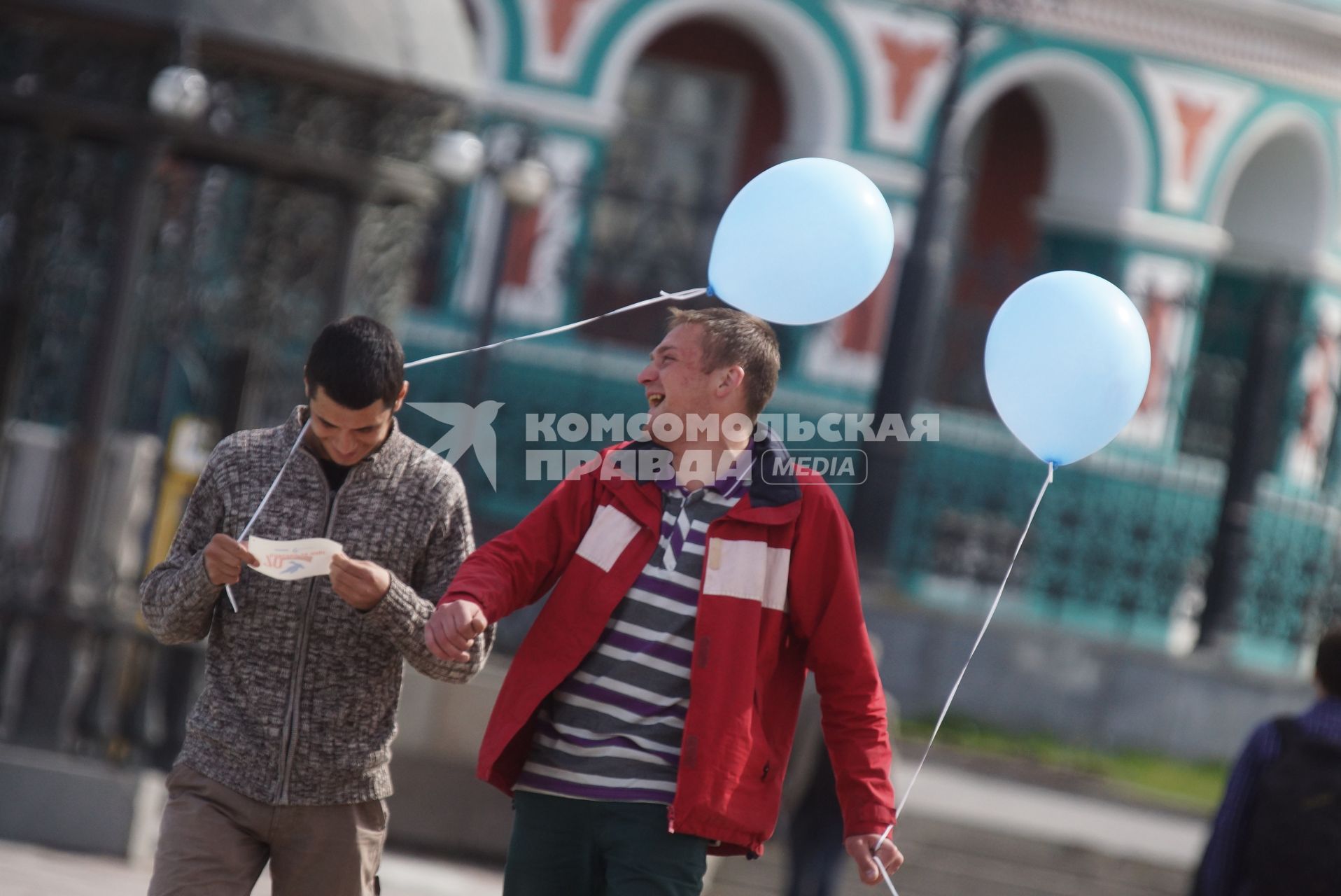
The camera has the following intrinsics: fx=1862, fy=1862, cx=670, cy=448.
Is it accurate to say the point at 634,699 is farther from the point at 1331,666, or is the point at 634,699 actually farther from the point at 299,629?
the point at 1331,666

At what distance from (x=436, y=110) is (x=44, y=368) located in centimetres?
222

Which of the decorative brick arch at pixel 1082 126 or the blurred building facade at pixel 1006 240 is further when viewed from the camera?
the decorative brick arch at pixel 1082 126

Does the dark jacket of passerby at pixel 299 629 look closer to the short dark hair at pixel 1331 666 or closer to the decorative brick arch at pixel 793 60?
the short dark hair at pixel 1331 666

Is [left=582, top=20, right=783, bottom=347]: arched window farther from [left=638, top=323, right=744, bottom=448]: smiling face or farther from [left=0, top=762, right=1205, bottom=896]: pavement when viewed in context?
[left=638, top=323, right=744, bottom=448]: smiling face

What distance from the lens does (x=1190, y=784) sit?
10.6m

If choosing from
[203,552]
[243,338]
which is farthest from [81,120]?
[203,552]

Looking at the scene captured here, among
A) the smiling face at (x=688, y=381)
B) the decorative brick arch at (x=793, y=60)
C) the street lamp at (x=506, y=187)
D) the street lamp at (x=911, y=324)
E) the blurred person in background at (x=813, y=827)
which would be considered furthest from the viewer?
the decorative brick arch at (x=793, y=60)

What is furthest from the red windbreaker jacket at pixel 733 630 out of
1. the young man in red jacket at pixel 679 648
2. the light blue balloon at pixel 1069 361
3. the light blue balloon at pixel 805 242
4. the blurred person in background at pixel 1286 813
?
the blurred person in background at pixel 1286 813

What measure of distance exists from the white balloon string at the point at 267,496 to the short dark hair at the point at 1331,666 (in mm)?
2552

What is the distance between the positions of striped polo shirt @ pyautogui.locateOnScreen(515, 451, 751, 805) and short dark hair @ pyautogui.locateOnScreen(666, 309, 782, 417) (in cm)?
28

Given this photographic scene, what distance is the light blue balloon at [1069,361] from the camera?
4.04 meters

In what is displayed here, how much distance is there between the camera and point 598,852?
358 centimetres

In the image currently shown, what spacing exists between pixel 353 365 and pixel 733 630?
0.87 metres

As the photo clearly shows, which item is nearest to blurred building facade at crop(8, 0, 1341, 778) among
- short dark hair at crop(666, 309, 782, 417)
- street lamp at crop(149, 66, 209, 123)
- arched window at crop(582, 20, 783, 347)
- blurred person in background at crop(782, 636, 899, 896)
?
arched window at crop(582, 20, 783, 347)
